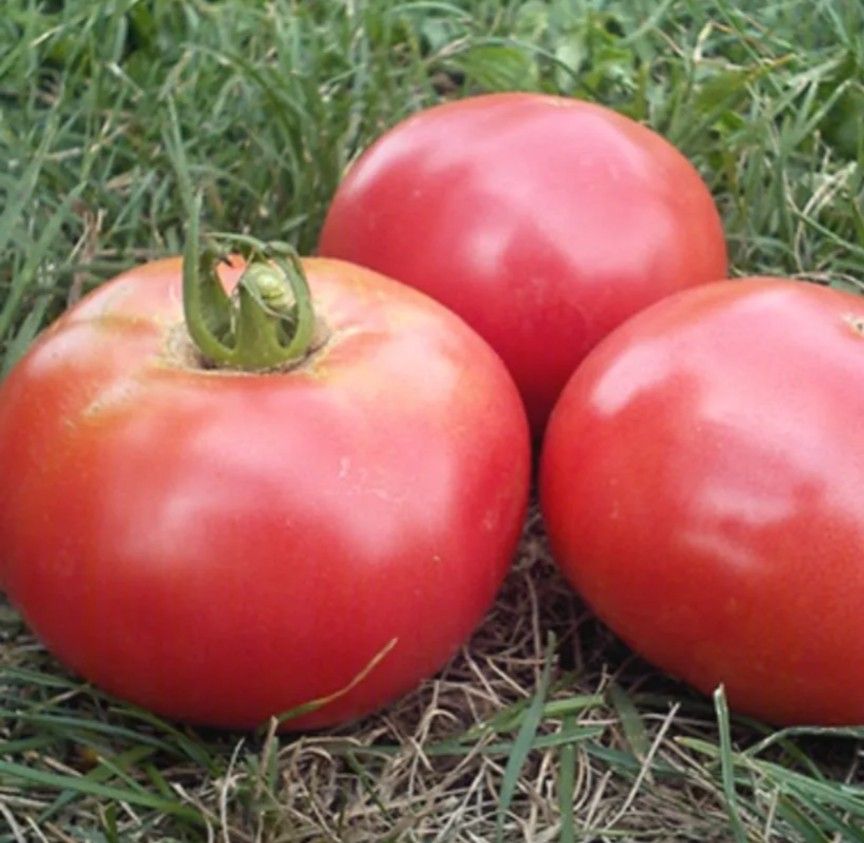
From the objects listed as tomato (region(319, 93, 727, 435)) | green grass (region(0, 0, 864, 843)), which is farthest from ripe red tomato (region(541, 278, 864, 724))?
tomato (region(319, 93, 727, 435))

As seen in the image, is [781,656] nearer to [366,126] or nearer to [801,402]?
[801,402]

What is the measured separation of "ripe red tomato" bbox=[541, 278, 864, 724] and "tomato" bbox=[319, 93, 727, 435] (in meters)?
0.16

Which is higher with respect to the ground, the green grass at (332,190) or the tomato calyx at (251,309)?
the tomato calyx at (251,309)

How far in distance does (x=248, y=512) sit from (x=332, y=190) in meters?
0.80

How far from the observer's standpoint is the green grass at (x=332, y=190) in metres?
1.15

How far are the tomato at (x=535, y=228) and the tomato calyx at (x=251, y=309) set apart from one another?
0.29 m

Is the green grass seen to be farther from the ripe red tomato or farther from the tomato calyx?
the tomato calyx

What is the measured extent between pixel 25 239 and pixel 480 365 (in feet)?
2.08

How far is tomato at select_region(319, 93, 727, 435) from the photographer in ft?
4.54

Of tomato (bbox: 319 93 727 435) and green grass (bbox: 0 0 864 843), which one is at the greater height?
tomato (bbox: 319 93 727 435)

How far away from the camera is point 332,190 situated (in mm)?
1806

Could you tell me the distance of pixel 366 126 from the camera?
75.1 inches

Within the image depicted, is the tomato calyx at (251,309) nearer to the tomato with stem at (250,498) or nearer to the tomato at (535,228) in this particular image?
the tomato with stem at (250,498)

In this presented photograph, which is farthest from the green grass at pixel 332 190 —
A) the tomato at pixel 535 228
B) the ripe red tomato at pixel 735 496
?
the tomato at pixel 535 228
